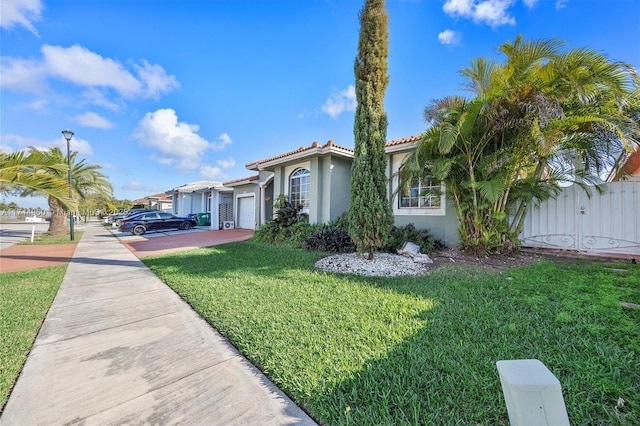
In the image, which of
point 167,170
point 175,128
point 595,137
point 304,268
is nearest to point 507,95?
point 595,137

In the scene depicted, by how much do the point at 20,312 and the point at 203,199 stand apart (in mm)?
23088

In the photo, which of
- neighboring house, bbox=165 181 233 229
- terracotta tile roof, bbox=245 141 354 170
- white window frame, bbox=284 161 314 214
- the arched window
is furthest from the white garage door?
terracotta tile roof, bbox=245 141 354 170

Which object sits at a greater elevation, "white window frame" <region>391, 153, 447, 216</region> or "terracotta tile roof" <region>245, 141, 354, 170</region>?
"terracotta tile roof" <region>245, 141, 354, 170</region>

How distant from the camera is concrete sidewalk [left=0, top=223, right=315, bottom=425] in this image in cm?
208

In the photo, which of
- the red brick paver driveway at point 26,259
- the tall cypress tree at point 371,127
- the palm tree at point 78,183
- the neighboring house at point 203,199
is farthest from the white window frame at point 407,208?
the palm tree at point 78,183

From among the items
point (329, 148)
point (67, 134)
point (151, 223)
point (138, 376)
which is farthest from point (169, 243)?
point (138, 376)

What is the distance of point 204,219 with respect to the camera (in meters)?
23.4

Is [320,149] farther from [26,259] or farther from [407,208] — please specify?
[26,259]

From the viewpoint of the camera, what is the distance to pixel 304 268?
6719 mm

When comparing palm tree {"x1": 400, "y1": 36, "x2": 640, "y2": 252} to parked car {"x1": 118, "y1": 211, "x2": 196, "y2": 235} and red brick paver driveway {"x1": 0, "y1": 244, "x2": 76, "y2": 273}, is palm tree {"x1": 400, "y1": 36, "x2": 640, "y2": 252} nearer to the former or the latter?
red brick paver driveway {"x1": 0, "y1": 244, "x2": 76, "y2": 273}

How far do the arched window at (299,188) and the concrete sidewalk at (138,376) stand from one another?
901 cm

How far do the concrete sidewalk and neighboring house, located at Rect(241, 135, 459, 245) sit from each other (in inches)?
246

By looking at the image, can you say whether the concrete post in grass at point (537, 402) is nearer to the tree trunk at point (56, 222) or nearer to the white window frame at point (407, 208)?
the white window frame at point (407, 208)

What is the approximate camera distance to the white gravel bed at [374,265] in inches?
248
